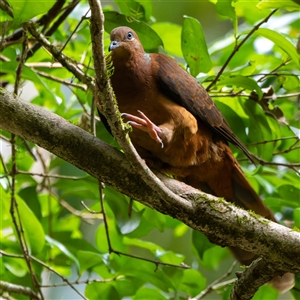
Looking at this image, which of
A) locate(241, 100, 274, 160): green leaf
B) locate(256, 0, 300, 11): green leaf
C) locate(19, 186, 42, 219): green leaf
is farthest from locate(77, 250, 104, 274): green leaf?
locate(256, 0, 300, 11): green leaf

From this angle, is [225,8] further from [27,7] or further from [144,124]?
[27,7]

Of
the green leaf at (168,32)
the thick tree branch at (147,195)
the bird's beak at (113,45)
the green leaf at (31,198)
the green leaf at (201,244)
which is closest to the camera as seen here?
the thick tree branch at (147,195)

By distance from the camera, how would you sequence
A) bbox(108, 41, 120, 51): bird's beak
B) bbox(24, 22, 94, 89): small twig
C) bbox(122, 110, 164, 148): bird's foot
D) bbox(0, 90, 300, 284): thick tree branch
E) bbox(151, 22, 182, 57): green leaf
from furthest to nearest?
bbox(151, 22, 182, 57): green leaf, bbox(24, 22, 94, 89): small twig, bbox(108, 41, 120, 51): bird's beak, bbox(122, 110, 164, 148): bird's foot, bbox(0, 90, 300, 284): thick tree branch

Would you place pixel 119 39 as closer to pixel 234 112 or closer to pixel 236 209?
pixel 234 112

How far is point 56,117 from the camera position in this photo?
1.64 meters

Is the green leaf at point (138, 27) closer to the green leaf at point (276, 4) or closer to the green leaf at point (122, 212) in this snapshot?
the green leaf at point (276, 4)

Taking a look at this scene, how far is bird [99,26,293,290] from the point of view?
6.76ft

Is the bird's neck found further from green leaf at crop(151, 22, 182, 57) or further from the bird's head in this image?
green leaf at crop(151, 22, 182, 57)

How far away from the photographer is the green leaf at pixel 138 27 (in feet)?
7.20

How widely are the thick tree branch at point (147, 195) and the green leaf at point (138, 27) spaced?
0.75 meters

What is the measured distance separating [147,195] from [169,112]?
1.69ft

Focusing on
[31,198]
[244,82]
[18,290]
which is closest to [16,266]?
[18,290]

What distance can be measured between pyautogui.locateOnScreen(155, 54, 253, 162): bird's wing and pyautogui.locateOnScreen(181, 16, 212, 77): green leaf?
6 cm

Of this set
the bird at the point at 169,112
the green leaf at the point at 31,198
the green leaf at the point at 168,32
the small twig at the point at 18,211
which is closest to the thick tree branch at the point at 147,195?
the bird at the point at 169,112
